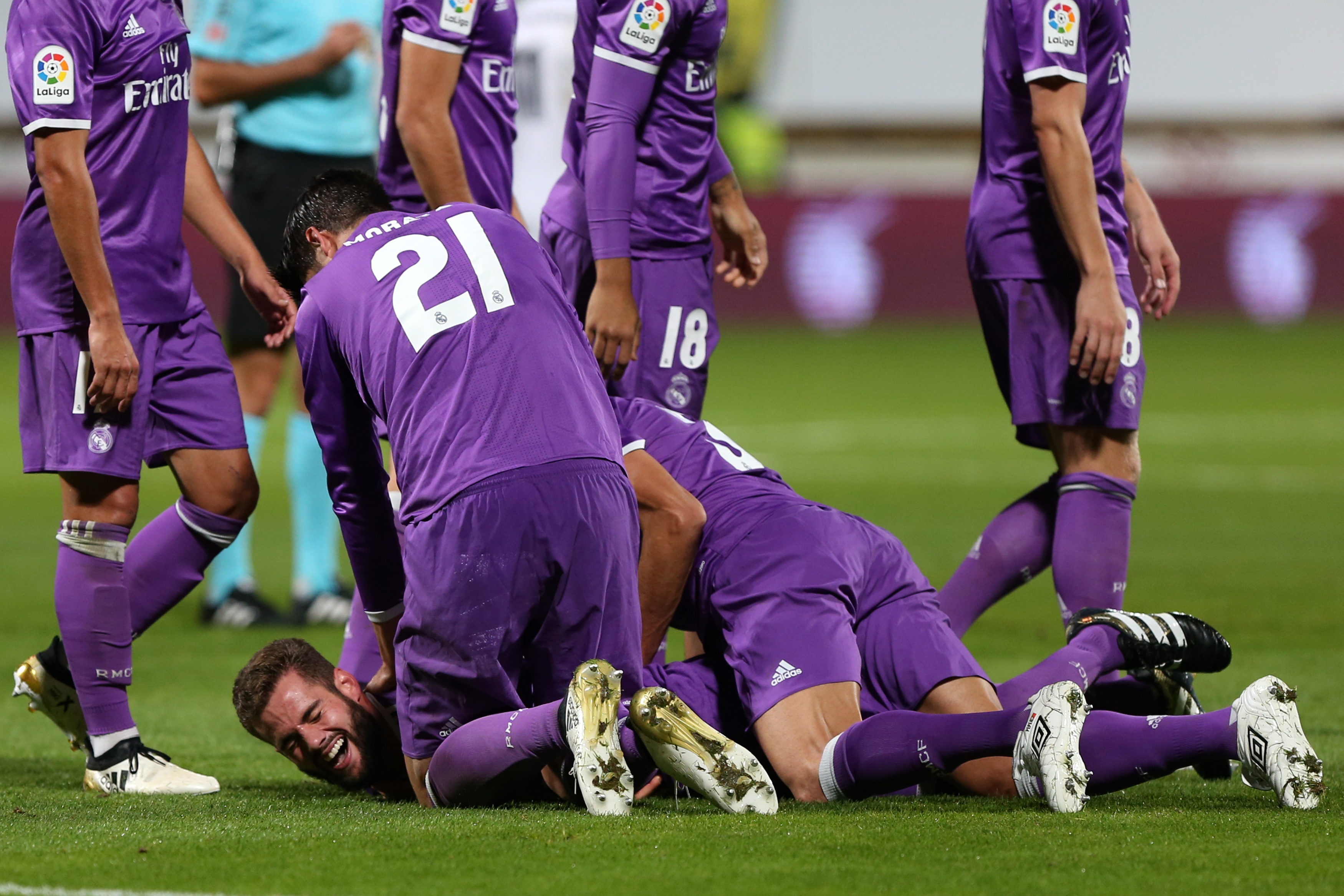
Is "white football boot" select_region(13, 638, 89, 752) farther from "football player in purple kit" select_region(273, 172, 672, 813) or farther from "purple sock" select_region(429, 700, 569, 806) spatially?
"purple sock" select_region(429, 700, 569, 806)

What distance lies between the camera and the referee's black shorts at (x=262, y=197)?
7105 millimetres

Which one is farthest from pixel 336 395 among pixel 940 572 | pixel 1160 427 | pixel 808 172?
pixel 808 172

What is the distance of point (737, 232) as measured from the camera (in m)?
5.62

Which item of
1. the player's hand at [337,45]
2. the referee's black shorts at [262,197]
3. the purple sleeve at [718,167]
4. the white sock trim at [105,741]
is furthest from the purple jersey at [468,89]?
the referee's black shorts at [262,197]

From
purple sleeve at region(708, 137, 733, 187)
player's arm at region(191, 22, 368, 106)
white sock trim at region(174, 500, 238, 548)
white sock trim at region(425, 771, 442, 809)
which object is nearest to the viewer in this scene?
white sock trim at region(425, 771, 442, 809)

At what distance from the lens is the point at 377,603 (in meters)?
3.93

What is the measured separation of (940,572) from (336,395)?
13.2ft

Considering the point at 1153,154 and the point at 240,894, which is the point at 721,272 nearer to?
the point at 240,894

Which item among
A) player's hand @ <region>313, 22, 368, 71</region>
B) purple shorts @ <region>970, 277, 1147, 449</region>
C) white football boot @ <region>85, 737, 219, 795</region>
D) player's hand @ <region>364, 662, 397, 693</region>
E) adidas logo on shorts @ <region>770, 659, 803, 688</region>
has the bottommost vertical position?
white football boot @ <region>85, 737, 219, 795</region>

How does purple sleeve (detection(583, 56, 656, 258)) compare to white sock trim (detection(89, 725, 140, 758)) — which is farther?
purple sleeve (detection(583, 56, 656, 258))

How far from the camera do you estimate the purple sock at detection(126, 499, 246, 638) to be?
4.45 metres

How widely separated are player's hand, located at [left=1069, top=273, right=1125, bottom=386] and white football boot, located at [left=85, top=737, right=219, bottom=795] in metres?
2.29

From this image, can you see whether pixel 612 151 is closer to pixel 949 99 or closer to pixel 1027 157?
pixel 1027 157

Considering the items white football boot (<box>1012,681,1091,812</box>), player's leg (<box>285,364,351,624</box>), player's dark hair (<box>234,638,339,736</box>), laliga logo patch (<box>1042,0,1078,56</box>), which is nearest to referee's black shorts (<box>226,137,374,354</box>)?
player's leg (<box>285,364,351,624</box>)
